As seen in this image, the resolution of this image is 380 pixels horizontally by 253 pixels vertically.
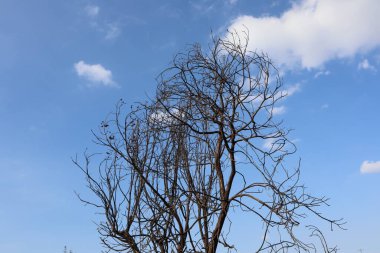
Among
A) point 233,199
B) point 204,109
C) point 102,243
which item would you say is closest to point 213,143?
point 204,109

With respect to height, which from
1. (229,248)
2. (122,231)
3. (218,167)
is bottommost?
(229,248)

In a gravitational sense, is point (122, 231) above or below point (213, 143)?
below

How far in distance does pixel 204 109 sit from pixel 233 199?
93 centimetres

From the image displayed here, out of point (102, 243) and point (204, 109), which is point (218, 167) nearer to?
point (204, 109)

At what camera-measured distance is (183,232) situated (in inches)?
158

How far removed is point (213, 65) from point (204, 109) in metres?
0.43

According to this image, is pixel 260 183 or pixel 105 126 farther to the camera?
pixel 105 126

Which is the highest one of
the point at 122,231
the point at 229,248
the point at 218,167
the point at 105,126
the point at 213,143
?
the point at 105,126

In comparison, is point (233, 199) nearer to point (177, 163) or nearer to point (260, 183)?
point (260, 183)

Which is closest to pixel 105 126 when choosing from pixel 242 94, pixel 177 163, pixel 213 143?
pixel 177 163

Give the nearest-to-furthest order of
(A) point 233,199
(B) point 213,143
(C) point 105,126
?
1. (A) point 233,199
2. (B) point 213,143
3. (C) point 105,126

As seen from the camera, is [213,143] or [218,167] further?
[213,143]

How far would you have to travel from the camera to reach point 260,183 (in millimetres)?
3744

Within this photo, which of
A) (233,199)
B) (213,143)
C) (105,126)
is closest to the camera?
(233,199)
